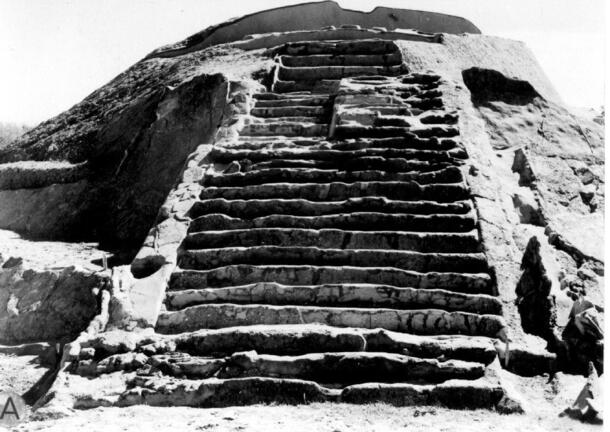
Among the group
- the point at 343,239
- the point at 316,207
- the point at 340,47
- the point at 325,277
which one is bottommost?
the point at 325,277

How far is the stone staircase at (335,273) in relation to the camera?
518 cm

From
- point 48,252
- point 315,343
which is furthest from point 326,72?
point 315,343

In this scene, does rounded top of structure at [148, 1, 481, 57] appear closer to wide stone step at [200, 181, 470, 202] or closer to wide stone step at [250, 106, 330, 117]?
wide stone step at [250, 106, 330, 117]

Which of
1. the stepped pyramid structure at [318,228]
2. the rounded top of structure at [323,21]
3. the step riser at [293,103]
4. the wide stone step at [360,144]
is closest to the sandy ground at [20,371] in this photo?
the stepped pyramid structure at [318,228]

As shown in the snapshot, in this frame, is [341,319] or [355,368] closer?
[355,368]

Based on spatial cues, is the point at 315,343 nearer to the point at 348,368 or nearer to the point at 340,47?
the point at 348,368

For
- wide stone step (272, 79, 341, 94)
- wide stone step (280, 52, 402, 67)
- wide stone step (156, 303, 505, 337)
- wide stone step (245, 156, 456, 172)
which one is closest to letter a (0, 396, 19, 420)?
wide stone step (156, 303, 505, 337)

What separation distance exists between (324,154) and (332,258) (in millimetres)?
1659

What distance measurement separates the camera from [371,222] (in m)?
6.66

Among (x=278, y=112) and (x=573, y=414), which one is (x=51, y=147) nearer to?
(x=278, y=112)

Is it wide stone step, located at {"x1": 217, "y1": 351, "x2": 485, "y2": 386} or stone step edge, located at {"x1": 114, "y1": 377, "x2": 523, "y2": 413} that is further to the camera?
wide stone step, located at {"x1": 217, "y1": 351, "x2": 485, "y2": 386}

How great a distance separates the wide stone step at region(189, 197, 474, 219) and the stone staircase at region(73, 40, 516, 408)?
0.04 feet

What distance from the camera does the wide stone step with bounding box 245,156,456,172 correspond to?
7.38m

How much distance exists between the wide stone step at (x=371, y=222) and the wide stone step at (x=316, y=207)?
12cm
